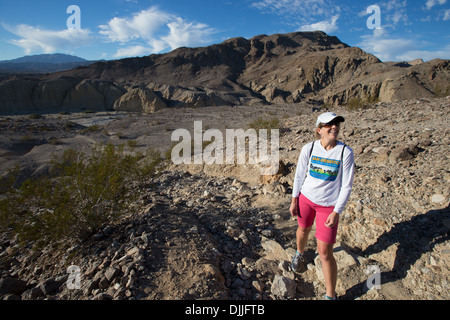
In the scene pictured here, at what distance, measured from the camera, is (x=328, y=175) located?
6.33ft

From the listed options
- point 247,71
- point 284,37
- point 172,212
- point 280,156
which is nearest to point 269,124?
point 280,156

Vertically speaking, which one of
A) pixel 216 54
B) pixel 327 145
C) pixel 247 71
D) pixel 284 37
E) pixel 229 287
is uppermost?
pixel 284 37

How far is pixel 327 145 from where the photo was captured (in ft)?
6.42

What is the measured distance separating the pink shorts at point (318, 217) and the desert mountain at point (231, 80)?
601 inches

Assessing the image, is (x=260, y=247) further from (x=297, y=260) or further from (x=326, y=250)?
(x=326, y=250)

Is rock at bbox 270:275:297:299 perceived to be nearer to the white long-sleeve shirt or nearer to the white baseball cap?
the white long-sleeve shirt

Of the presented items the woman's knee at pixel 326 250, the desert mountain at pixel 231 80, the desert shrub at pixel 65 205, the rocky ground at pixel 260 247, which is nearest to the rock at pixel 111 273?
the rocky ground at pixel 260 247

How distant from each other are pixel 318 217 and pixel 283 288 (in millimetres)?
731

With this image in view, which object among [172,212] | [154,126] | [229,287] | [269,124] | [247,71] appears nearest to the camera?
[229,287]

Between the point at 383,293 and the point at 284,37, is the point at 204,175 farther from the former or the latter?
the point at 284,37

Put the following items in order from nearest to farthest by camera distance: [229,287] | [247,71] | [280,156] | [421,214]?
[229,287] → [421,214] → [280,156] → [247,71]

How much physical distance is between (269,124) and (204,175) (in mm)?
4436

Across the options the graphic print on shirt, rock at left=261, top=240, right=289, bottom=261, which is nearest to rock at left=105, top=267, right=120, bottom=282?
rock at left=261, top=240, right=289, bottom=261

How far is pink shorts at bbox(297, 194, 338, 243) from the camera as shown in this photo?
1.90 m
